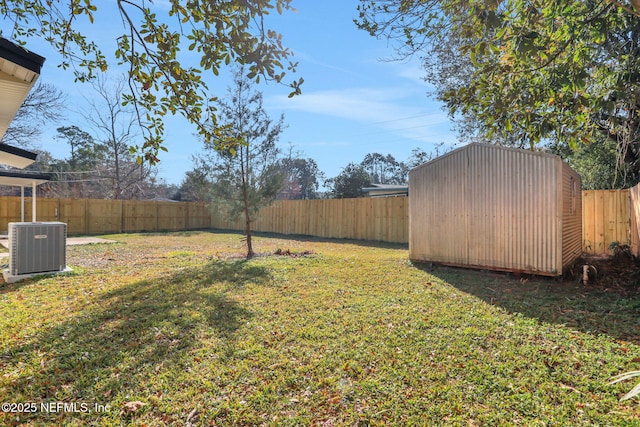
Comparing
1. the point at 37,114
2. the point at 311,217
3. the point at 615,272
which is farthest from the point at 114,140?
the point at 615,272

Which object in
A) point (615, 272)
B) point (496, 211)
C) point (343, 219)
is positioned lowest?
point (615, 272)

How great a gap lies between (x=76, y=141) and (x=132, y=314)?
1201 inches

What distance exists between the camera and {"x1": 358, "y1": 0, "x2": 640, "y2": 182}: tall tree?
2.85m

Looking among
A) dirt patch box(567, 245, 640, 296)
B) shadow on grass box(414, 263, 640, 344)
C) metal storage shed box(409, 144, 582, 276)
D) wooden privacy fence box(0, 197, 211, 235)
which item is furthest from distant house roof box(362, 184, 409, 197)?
shadow on grass box(414, 263, 640, 344)

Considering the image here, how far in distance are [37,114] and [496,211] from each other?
19.6m

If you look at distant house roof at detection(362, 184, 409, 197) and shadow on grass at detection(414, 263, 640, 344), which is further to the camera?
distant house roof at detection(362, 184, 409, 197)

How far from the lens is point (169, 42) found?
9.70 ft

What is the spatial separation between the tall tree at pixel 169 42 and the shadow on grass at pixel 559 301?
157 inches

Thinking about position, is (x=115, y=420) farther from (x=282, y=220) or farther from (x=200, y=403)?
(x=282, y=220)

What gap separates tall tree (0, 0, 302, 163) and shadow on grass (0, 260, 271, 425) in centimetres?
180

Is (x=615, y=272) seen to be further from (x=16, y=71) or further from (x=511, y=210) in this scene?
(x=16, y=71)

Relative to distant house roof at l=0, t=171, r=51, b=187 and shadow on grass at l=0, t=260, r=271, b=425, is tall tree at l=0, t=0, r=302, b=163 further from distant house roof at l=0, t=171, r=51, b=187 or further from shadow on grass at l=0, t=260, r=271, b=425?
distant house roof at l=0, t=171, r=51, b=187

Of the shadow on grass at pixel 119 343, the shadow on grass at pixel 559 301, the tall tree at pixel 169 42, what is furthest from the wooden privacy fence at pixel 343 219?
the tall tree at pixel 169 42

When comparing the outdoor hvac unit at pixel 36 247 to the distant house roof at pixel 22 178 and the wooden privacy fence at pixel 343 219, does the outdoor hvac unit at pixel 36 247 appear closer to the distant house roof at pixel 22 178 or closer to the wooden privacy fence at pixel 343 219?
the distant house roof at pixel 22 178
